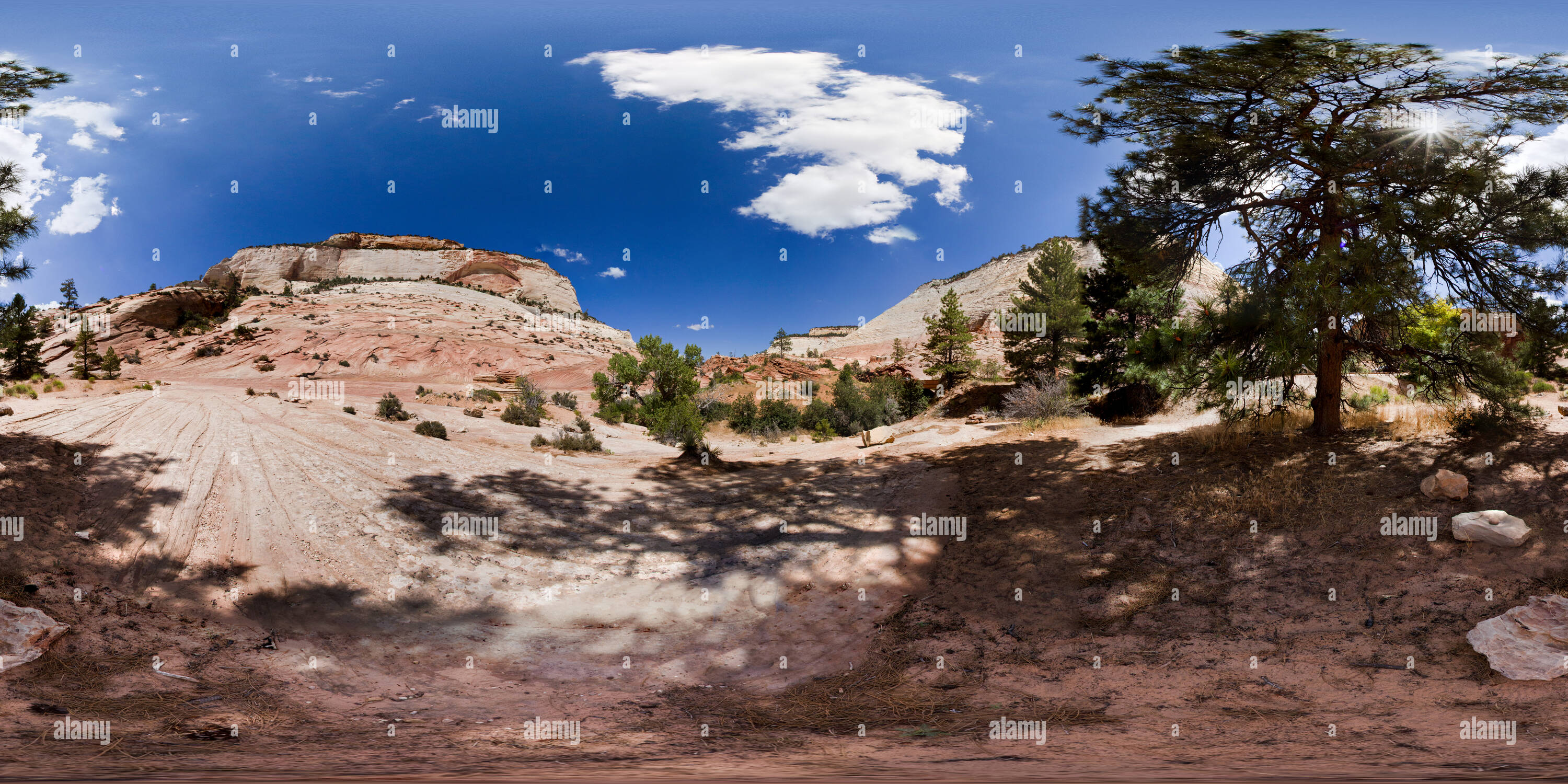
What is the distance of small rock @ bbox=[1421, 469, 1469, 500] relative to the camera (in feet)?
23.1

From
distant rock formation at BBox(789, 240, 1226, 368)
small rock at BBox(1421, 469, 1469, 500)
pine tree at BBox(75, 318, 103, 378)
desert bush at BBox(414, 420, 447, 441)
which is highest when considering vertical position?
distant rock formation at BBox(789, 240, 1226, 368)

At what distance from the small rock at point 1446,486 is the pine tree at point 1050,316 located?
2002cm

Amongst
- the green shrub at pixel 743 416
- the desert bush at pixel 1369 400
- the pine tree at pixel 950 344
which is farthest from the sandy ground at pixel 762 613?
the pine tree at pixel 950 344

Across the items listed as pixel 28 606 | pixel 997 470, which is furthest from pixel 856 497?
pixel 28 606

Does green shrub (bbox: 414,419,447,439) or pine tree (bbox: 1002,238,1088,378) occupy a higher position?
pine tree (bbox: 1002,238,1088,378)

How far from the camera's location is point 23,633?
5.06 metres

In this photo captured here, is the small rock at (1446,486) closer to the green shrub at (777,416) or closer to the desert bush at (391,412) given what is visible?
the green shrub at (777,416)

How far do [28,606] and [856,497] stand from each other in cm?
903

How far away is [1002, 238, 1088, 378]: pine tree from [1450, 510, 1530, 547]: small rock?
21.0 meters

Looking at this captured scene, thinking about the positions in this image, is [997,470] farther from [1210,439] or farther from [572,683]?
[572,683]

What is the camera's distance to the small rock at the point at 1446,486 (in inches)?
277

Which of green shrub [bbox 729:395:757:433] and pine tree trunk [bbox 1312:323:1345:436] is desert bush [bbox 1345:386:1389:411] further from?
green shrub [bbox 729:395:757:433]

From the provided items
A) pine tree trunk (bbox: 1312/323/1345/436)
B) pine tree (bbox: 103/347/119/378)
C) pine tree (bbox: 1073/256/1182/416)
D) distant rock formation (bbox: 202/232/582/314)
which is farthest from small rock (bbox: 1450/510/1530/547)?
distant rock formation (bbox: 202/232/582/314)

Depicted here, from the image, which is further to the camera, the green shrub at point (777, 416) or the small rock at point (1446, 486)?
the green shrub at point (777, 416)
